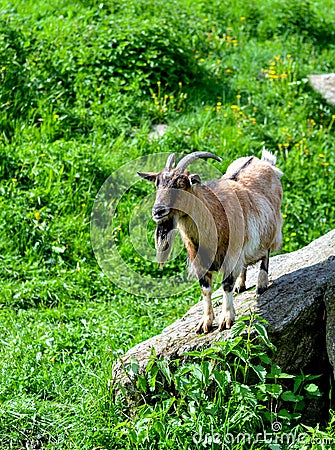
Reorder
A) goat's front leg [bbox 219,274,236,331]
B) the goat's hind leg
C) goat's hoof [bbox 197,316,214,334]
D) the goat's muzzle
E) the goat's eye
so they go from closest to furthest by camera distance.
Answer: the goat's muzzle, the goat's eye, goat's front leg [bbox 219,274,236,331], goat's hoof [bbox 197,316,214,334], the goat's hind leg

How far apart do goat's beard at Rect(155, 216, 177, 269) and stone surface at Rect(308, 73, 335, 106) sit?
20.3 ft

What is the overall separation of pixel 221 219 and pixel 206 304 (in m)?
0.66

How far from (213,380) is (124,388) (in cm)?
65

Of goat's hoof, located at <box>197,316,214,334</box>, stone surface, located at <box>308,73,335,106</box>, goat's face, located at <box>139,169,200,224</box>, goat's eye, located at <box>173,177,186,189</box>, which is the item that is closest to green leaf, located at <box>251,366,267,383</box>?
goat's hoof, located at <box>197,316,214,334</box>

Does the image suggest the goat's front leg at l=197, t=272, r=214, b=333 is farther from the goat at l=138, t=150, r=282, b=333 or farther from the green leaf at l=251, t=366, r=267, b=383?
the green leaf at l=251, t=366, r=267, b=383

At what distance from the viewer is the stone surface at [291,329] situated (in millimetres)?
4973

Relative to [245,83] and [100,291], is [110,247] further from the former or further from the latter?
[245,83]

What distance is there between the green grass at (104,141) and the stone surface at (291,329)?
1.51ft

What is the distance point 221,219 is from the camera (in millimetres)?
4828

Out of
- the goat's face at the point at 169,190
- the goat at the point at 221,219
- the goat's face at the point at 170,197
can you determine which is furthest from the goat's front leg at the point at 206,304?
the goat's face at the point at 169,190

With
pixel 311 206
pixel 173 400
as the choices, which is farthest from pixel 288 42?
pixel 173 400

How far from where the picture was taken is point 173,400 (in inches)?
185

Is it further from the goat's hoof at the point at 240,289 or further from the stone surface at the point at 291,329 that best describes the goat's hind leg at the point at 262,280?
the goat's hoof at the point at 240,289

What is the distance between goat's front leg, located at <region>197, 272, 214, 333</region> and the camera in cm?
503
